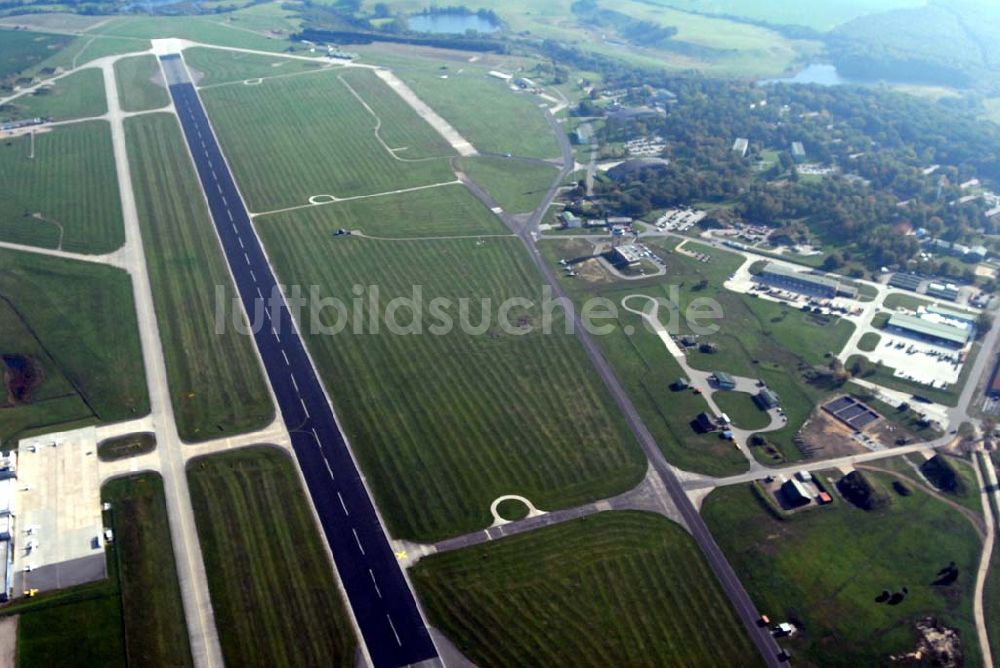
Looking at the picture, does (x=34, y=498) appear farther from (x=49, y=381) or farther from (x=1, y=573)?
(x=49, y=381)

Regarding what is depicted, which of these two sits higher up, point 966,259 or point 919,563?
point 966,259

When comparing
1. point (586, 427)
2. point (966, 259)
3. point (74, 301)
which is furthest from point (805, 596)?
point (74, 301)

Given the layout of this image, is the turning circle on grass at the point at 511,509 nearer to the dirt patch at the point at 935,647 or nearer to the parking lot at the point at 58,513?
the dirt patch at the point at 935,647

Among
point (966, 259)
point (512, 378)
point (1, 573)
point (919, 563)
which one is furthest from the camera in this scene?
point (966, 259)

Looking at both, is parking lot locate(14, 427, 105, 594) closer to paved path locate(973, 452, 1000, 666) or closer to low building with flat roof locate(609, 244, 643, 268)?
low building with flat roof locate(609, 244, 643, 268)

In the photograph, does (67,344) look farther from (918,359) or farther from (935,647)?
(918,359)

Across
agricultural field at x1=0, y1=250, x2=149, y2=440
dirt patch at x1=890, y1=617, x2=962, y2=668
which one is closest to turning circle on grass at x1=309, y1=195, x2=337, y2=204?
agricultural field at x1=0, y1=250, x2=149, y2=440
